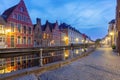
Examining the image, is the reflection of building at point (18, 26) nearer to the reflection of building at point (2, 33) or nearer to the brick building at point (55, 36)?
the reflection of building at point (2, 33)

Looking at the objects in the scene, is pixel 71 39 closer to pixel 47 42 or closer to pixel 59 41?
pixel 59 41

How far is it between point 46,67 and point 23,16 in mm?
31115

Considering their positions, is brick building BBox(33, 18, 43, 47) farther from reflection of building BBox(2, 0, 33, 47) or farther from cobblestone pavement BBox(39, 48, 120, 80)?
cobblestone pavement BBox(39, 48, 120, 80)

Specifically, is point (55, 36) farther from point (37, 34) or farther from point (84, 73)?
point (84, 73)

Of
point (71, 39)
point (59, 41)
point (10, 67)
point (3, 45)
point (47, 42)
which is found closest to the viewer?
point (10, 67)

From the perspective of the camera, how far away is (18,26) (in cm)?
3406

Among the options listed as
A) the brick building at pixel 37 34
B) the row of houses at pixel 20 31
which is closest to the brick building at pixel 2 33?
the row of houses at pixel 20 31

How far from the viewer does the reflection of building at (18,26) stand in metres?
31.9

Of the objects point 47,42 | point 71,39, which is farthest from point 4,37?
point 71,39

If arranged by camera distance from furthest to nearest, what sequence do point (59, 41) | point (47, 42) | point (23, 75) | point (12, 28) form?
point (59, 41) → point (47, 42) → point (12, 28) → point (23, 75)

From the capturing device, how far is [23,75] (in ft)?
17.9

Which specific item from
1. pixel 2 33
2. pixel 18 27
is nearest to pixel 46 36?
pixel 18 27

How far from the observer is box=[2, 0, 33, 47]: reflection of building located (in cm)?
3188

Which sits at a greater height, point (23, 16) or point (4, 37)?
point (23, 16)
